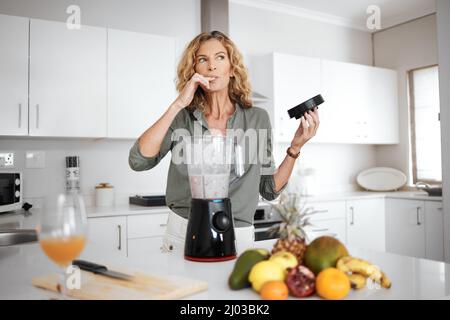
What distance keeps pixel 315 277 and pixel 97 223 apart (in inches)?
81.1

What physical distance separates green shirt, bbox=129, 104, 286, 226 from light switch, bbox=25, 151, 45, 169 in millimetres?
1881

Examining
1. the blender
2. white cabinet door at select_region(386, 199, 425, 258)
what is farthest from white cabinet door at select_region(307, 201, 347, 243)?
the blender

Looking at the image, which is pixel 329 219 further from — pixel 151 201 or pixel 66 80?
pixel 66 80

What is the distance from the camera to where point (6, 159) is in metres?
3.00

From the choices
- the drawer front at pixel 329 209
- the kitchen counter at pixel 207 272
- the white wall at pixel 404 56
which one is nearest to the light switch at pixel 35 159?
the kitchen counter at pixel 207 272

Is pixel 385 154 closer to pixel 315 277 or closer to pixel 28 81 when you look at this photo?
pixel 28 81

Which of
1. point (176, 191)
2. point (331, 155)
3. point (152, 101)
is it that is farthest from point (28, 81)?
point (331, 155)

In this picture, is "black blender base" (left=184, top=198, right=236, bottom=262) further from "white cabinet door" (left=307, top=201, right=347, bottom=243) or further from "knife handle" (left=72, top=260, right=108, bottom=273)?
"white cabinet door" (left=307, top=201, right=347, bottom=243)

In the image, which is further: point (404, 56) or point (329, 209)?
point (404, 56)

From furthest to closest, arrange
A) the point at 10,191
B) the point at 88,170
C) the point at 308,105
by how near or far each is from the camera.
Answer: the point at 88,170
the point at 10,191
the point at 308,105

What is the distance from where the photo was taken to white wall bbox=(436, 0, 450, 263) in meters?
2.80

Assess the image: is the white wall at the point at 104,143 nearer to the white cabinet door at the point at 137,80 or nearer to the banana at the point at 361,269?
the white cabinet door at the point at 137,80

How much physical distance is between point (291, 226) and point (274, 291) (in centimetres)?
17

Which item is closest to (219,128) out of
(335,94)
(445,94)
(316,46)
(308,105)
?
(308,105)
